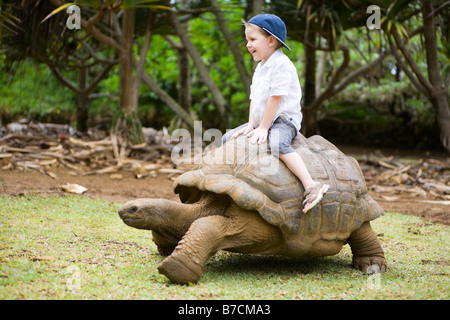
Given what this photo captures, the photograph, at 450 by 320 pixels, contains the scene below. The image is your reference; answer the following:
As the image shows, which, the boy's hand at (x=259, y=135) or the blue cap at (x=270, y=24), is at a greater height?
the blue cap at (x=270, y=24)

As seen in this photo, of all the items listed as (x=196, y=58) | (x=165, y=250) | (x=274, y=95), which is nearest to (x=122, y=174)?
(x=196, y=58)

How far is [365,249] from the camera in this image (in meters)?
3.30

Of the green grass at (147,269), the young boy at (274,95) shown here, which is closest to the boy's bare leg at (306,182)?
the young boy at (274,95)

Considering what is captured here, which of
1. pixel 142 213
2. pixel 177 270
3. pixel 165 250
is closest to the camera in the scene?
pixel 177 270

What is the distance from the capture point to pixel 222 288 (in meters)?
2.67

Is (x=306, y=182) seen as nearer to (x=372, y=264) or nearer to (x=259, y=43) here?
(x=372, y=264)

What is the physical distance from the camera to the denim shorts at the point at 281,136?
3.11 meters

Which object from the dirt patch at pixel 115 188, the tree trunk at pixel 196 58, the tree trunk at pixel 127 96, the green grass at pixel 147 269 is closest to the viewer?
the green grass at pixel 147 269

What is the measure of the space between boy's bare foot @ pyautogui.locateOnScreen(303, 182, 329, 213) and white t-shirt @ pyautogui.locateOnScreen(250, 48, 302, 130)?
55cm

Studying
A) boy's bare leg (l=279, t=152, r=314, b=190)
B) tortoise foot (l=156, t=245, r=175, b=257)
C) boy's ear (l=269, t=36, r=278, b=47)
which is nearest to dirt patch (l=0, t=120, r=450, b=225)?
tortoise foot (l=156, t=245, r=175, b=257)

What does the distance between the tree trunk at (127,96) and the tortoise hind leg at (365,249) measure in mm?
4871

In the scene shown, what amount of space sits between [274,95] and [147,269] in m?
1.31

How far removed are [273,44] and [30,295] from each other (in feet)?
6.83

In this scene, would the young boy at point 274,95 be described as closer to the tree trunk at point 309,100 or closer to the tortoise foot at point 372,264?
the tortoise foot at point 372,264
